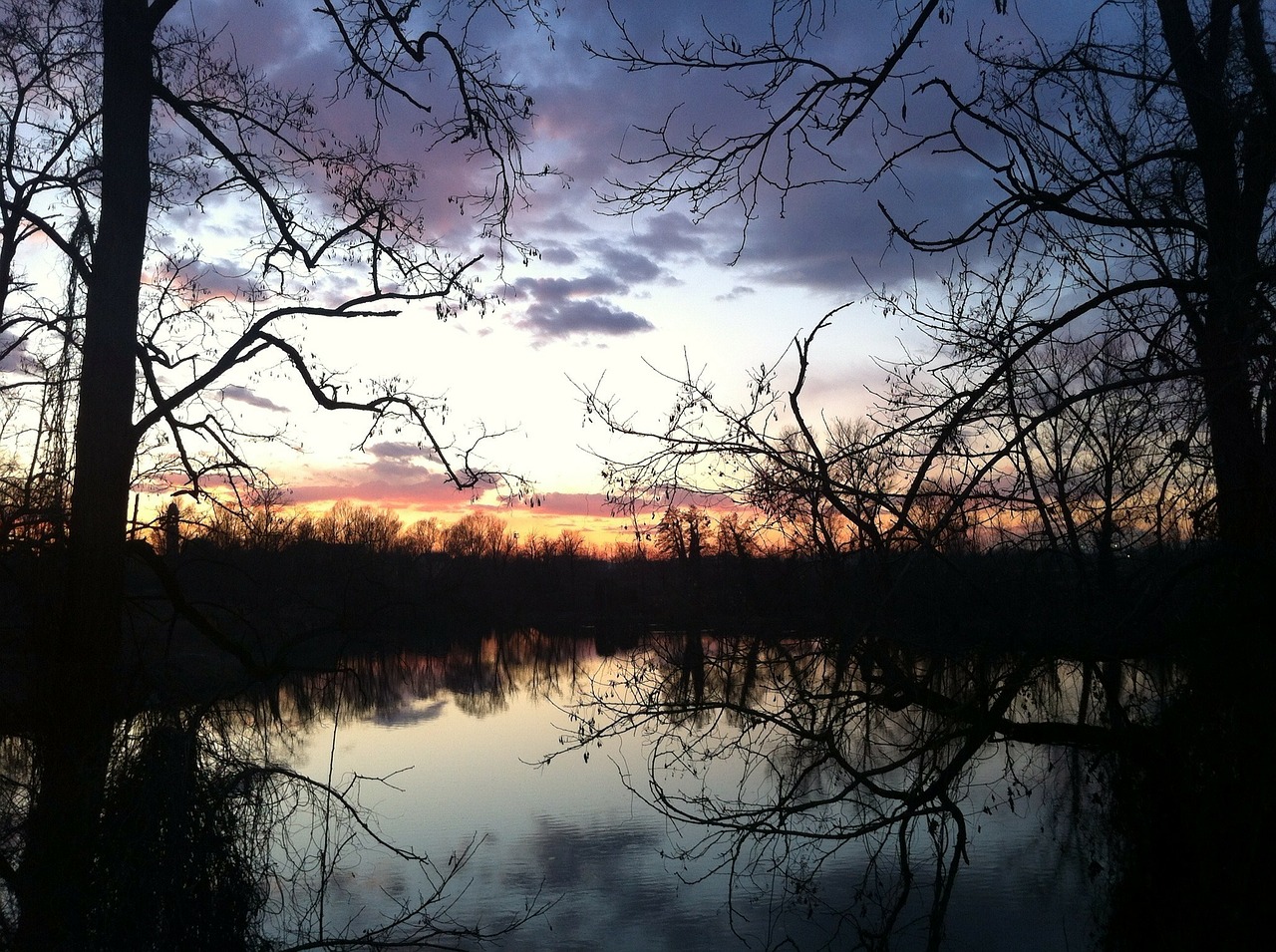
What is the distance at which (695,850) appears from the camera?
935 cm

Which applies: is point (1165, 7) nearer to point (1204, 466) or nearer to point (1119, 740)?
point (1204, 466)

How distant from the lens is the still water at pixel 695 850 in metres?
6.73

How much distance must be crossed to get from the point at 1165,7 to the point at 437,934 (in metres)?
7.36

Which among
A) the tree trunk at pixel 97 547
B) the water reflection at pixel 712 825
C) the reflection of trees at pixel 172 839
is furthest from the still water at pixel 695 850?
the tree trunk at pixel 97 547

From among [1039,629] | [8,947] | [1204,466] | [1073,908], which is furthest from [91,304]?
[1073,908]

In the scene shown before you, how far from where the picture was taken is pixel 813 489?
543 centimetres

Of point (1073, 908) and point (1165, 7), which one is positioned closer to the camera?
point (1165, 7)

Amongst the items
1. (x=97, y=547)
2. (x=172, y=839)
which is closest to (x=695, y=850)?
(x=172, y=839)

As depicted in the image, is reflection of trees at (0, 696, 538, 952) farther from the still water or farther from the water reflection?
the still water

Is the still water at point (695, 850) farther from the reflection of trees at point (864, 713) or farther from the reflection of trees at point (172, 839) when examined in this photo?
the reflection of trees at point (172, 839)

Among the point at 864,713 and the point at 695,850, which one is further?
the point at 695,850

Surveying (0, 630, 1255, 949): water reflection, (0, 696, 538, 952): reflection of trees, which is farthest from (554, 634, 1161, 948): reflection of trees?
(0, 696, 538, 952): reflection of trees

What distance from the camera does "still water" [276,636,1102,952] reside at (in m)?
6.73

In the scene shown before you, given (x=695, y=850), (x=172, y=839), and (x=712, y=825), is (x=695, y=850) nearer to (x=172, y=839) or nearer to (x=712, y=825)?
(x=712, y=825)
